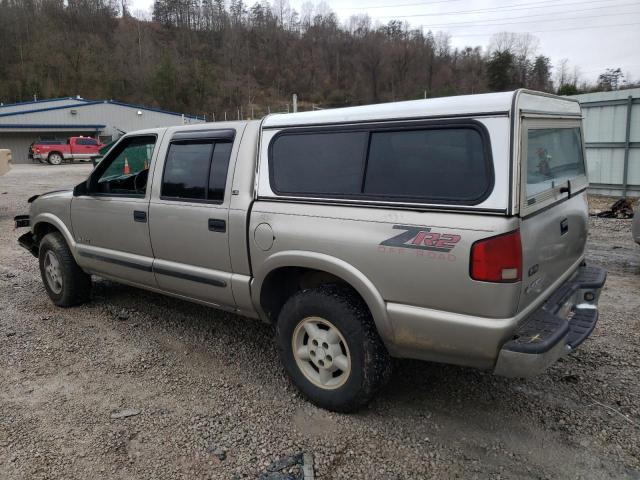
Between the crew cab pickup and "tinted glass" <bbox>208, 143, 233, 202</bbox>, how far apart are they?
0.01m

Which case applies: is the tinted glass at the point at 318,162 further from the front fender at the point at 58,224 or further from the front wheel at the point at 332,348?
the front fender at the point at 58,224

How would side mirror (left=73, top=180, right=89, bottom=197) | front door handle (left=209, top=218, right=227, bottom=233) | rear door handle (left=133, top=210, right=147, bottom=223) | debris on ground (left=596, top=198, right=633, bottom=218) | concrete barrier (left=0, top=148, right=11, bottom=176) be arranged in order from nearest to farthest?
1. front door handle (left=209, top=218, right=227, bottom=233)
2. rear door handle (left=133, top=210, right=147, bottom=223)
3. side mirror (left=73, top=180, right=89, bottom=197)
4. debris on ground (left=596, top=198, right=633, bottom=218)
5. concrete barrier (left=0, top=148, right=11, bottom=176)

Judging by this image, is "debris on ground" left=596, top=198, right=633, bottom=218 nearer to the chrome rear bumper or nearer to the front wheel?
the chrome rear bumper

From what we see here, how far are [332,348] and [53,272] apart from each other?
3.71 metres

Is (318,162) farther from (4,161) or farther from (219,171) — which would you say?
(4,161)

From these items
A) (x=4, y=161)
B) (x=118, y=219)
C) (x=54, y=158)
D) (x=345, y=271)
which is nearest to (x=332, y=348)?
(x=345, y=271)

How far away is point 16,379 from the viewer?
3.89 m

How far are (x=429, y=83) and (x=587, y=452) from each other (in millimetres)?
82494

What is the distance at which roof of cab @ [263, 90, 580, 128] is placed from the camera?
103 inches

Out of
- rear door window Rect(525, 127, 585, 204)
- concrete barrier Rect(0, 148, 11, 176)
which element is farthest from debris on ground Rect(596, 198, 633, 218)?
concrete barrier Rect(0, 148, 11, 176)

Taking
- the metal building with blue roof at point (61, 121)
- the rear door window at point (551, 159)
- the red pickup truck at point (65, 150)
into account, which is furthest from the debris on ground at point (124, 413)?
the metal building with blue roof at point (61, 121)

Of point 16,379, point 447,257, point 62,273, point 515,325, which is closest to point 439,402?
point 515,325

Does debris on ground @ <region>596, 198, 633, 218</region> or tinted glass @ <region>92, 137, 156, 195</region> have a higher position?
tinted glass @ <region>92, 137, 156, 195</region>

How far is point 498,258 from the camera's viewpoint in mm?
2553
